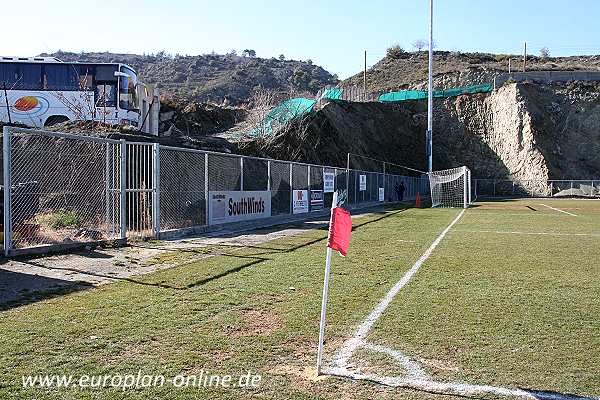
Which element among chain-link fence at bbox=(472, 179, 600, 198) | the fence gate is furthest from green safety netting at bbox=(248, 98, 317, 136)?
the fence gate

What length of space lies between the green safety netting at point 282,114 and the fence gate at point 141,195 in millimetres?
Result: 24427

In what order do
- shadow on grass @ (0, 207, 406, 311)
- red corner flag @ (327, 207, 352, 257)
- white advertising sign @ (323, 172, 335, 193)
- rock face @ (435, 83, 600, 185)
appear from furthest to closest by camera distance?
rock face @ (435, 83, 600, 185), white advertising sign @ (323, 172, 335, 193), shadow on grass @ (0, 207, 406, 311), red corner flag @ (327, 207, 352, 257)

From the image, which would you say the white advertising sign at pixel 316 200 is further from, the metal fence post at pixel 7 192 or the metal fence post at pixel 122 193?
the metal fence post at pixel 7 192

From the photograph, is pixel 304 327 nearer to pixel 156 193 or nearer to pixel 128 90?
pixel 156 193

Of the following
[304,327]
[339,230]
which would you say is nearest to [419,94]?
[304,327]

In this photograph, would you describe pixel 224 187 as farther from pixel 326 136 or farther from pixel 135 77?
pixel 326 136

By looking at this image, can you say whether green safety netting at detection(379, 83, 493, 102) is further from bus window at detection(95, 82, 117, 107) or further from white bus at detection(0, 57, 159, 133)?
white bus at detection(0, 57, 159, 133)

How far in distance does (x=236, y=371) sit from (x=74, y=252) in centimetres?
790

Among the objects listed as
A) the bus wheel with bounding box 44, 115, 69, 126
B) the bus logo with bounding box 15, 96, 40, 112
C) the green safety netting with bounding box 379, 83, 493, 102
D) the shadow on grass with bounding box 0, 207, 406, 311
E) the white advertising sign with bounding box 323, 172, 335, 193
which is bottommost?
the shadow on grass with bounding box 0, 207, 406, 311

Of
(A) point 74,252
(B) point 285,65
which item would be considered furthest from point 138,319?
(B) point 285,65

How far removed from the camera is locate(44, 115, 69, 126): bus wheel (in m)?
25.0

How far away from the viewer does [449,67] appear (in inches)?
3361

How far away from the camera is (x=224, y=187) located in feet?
60.1

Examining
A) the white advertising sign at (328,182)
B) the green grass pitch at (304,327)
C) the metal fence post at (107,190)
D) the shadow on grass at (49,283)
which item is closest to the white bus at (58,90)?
the white advertising sign at (328,182)
